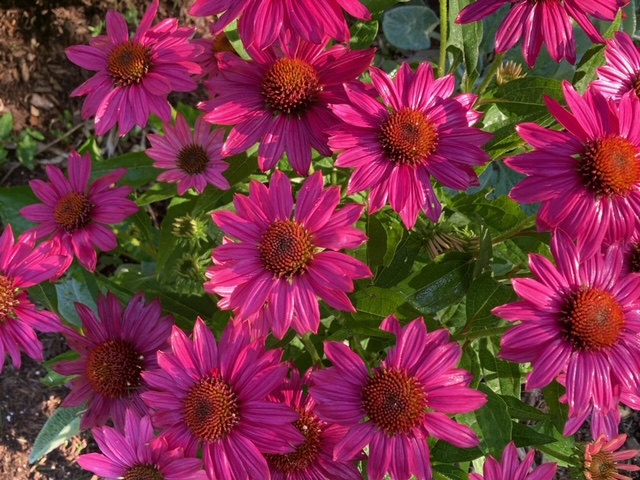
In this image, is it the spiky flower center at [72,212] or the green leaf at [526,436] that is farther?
the spiky flower center at [72,212]

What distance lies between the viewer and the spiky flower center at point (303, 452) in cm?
135

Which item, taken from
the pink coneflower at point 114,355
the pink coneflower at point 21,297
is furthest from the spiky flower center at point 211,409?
the pink coneflower at point 21,297

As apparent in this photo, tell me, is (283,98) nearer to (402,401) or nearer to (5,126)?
(402,401)

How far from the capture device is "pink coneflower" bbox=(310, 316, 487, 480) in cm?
125

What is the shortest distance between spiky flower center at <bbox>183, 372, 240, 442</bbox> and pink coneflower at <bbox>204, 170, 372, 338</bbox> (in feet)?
0.55

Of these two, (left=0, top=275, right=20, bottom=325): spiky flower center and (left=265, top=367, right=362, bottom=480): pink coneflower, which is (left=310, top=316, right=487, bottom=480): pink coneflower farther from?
(left=0, top=275, right=20, bottom=325): spiky flower center

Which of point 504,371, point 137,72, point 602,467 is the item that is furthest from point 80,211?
point 602,467

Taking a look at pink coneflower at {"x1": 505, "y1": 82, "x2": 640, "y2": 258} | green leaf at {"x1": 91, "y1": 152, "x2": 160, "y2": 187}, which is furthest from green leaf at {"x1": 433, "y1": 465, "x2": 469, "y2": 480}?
green leaf at {"x1": 91, "y1": 152, "x2": 160, "y2": 187}

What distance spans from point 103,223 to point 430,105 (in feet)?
2.85

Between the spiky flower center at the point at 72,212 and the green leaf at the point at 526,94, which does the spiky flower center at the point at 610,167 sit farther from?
the spiky flower center at the point at 72,212

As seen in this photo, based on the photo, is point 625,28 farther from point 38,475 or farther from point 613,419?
point 38,475

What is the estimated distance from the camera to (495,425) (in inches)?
56.7

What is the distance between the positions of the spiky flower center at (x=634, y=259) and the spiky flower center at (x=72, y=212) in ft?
4.24

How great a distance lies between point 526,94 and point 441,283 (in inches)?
20.1
